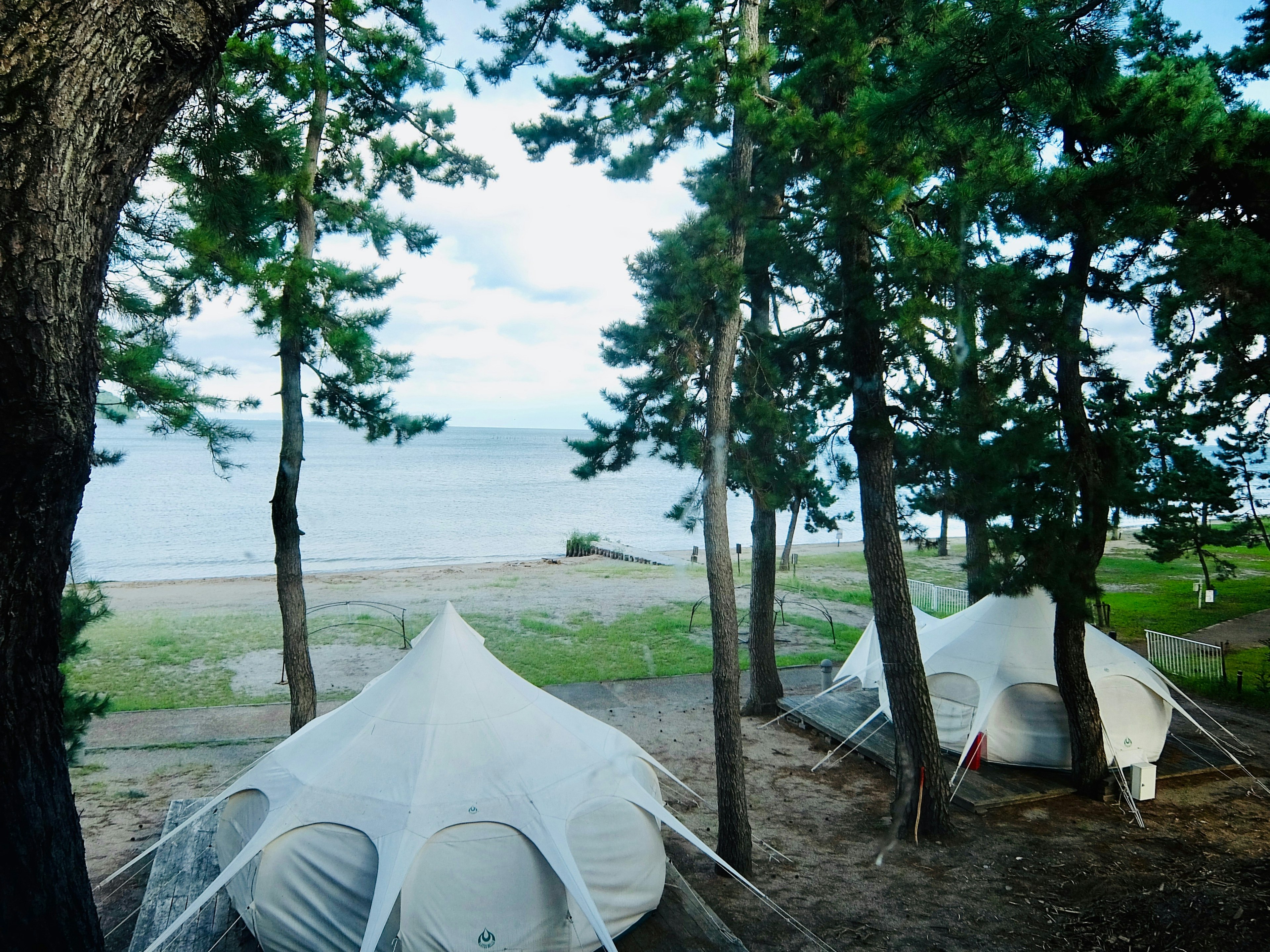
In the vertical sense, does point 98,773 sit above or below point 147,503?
below

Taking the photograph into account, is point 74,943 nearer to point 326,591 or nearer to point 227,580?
point 326,591

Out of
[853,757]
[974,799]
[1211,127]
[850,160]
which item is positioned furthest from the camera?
[853,757]

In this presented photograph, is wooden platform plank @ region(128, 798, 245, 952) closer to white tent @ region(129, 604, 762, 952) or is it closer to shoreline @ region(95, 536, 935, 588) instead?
white tent @ region(129, 604, 762, 952)

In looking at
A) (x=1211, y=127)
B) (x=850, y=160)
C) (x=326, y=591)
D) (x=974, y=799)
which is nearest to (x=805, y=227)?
(x=850, y=160)

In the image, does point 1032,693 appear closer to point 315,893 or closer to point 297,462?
point 315,893

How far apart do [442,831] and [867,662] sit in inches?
315

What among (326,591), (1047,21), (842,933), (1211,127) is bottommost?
(842,933)

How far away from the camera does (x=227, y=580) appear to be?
28031 mm

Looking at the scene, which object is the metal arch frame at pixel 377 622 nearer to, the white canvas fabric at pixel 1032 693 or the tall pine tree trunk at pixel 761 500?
the tall pine tree trunk at pixel 761 500

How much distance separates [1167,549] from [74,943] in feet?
56.9

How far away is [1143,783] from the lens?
8.92 meters

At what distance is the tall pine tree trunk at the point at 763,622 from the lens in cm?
1218

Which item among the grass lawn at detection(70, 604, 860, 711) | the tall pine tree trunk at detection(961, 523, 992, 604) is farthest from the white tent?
the grass lawn at detection(70, 604, 860, 711)

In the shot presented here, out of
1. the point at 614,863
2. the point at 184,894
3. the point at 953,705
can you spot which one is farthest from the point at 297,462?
the point at 953,705
